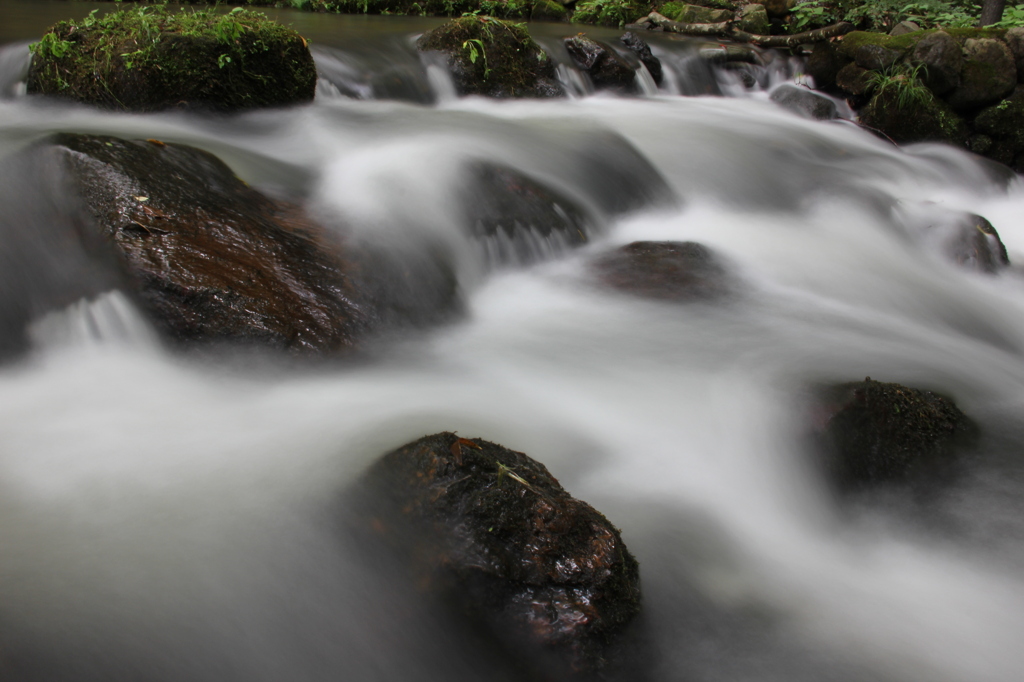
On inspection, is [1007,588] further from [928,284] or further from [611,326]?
[928,284]

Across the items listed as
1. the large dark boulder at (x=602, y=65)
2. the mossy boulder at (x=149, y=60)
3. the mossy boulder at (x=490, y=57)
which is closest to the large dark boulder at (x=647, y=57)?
the large dark boulder at (x=602, y=65)

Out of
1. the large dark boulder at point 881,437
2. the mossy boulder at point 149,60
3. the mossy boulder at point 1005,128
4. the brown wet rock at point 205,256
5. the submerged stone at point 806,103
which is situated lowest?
the mossy boulder at point 1005,128

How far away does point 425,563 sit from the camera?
2096 mm

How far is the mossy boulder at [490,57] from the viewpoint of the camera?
23.9 ft

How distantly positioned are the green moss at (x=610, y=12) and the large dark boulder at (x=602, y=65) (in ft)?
17.6

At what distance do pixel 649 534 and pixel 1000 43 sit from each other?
8909 mm

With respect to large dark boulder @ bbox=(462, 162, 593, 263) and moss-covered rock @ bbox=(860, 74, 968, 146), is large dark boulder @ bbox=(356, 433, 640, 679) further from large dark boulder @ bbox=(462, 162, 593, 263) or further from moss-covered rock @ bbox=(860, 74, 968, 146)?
moss-covered rock @ bbox=(860, 74, 968, 146)

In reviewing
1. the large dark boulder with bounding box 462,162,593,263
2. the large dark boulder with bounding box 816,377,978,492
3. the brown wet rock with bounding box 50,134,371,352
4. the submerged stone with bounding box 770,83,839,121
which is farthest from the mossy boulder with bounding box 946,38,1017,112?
the brown wet rock with bounding box 50,134,371,352

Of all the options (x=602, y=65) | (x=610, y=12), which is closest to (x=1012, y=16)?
(x=610, y=12)

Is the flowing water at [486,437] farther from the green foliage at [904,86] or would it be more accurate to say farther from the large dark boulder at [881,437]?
the green foliage at [904,86]

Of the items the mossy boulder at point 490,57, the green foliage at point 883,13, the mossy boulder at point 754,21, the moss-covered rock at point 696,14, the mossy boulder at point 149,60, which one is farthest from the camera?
the moss-covered rock at point 696,14

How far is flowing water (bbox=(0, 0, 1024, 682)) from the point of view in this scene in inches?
79.7

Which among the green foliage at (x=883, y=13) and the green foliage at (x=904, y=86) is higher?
the green foliage at (x=883, y=13)

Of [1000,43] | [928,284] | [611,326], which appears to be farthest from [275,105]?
[1000,43]
